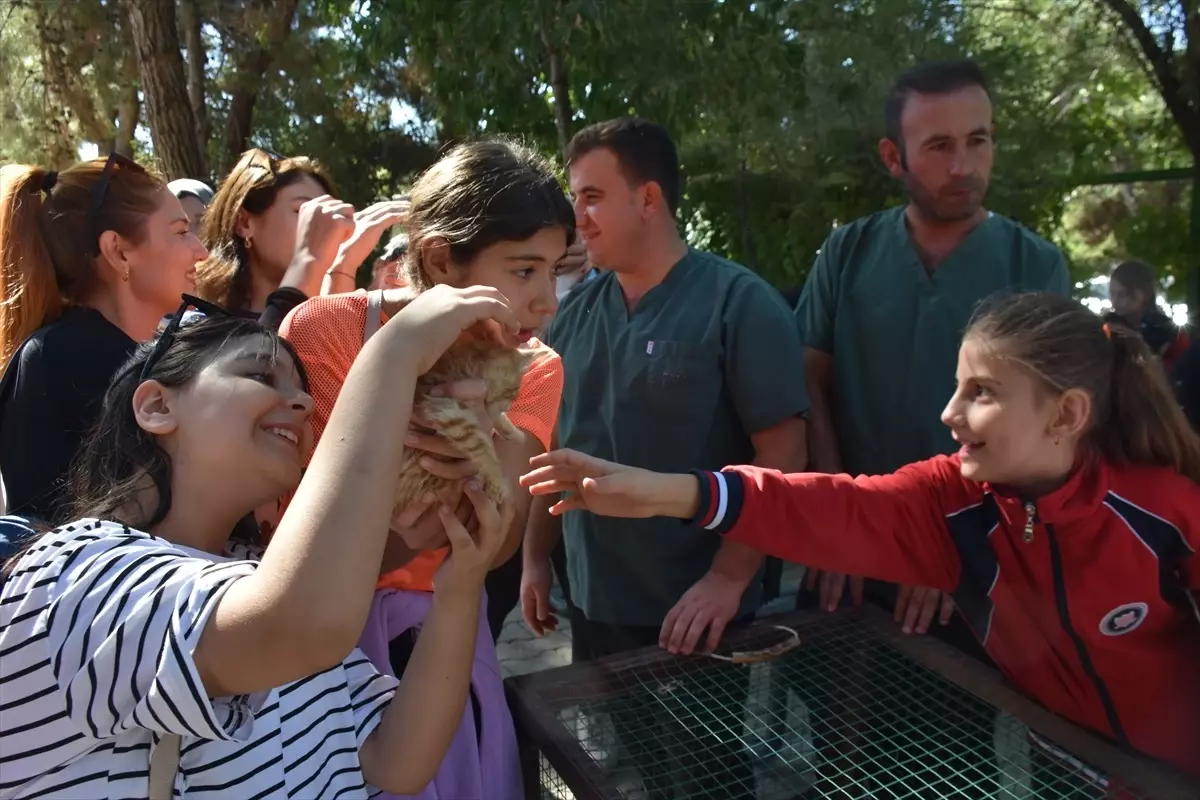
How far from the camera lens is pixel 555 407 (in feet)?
6.09

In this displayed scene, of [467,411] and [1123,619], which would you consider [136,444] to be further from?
[1123,619]

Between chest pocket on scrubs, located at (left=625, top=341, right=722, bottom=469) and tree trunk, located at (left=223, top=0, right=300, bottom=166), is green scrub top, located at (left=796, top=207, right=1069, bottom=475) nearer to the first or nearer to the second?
chest pocket on scrubs, located at (left=625, top=341, right=722, bottom=469)

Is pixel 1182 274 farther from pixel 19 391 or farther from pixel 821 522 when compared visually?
pixel 19 391

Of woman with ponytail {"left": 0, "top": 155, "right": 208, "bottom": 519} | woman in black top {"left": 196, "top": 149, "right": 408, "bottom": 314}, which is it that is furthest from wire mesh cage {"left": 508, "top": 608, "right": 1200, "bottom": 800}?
woman in black top {"left": 196, "top": 149, "right": 408, "bottom": 314}

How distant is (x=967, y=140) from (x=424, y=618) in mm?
1853

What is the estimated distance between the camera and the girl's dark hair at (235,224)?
10.2ft

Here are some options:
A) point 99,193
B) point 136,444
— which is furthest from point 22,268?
point 136,444

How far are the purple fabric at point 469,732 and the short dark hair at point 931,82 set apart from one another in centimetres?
182

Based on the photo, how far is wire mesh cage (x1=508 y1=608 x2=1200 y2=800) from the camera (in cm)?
148

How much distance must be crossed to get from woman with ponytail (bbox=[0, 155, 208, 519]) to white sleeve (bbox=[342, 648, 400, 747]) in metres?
0.76

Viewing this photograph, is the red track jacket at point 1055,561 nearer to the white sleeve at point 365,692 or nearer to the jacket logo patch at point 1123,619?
the jacket logo patch at point 1123,619

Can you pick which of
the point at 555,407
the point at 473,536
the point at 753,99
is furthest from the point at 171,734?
the point at 753,99

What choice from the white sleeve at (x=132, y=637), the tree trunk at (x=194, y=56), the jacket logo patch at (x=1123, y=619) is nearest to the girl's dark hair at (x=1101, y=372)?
the jacket logo patch at (x=1123, y=619)

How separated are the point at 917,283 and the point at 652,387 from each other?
0.75m
